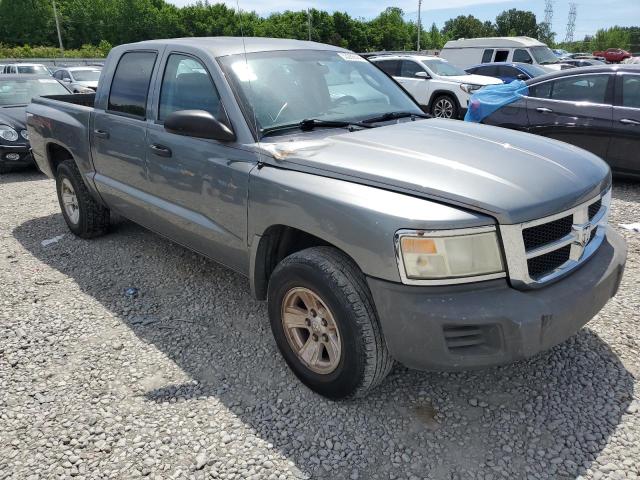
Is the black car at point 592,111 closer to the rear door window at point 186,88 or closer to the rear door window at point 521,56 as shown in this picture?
the rear door window at point 186,88

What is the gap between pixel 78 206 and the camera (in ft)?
16.8

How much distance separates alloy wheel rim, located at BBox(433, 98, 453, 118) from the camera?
12.5 meters

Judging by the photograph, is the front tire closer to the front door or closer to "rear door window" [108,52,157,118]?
the front door

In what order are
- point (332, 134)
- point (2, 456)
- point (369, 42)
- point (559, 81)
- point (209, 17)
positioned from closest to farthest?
point (2, 456) < point (332, 134) < point (559, 81) < point (209, 17) < point (369, 42)

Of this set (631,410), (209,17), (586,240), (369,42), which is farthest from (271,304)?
(369,42)

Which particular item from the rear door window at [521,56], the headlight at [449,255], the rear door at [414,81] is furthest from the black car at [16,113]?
the rear door window at [521,56]

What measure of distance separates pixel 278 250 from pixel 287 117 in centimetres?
80

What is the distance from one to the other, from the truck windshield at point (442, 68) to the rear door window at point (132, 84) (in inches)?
400

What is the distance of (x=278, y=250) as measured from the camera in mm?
3045

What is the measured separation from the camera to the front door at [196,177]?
3.09 meters

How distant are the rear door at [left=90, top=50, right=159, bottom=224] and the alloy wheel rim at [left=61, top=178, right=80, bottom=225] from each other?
803 mm

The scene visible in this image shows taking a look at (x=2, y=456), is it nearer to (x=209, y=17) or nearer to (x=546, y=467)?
(x=546, y=467)

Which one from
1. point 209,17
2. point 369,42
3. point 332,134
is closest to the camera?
point 332,134

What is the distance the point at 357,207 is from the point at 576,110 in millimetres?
5574
